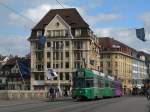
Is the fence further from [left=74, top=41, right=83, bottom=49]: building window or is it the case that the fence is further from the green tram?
[left=74, top=41, right=83, bottom=49]: building window

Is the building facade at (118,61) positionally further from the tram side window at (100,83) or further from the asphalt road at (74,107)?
the asphalt road at (74,107)

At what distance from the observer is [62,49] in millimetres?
124875

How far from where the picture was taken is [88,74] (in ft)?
164

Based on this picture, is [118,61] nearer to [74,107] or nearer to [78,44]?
[78,44]

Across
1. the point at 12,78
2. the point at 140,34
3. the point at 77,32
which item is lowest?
Result: the point at 12,78

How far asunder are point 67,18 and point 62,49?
8.30m

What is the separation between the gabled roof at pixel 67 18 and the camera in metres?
124

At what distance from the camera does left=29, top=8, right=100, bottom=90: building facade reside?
4828 inches

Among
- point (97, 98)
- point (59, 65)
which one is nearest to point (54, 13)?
point (59, 65)

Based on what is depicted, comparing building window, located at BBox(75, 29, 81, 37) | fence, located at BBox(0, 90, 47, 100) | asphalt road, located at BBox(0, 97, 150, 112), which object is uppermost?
building window, located at BBox(75, 29, 81, 37)

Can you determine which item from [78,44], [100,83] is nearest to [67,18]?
[78,44]

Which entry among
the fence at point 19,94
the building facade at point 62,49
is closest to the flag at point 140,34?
the fence at point 19,94

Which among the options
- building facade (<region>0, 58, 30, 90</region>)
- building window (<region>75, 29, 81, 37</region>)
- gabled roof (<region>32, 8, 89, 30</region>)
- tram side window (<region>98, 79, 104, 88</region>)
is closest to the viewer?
tram side window (<region>98, 79, 104, 88</region>)

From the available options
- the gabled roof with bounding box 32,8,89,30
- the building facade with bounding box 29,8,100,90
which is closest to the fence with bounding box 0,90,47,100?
the building facade with bounding box 29,8,100,90
